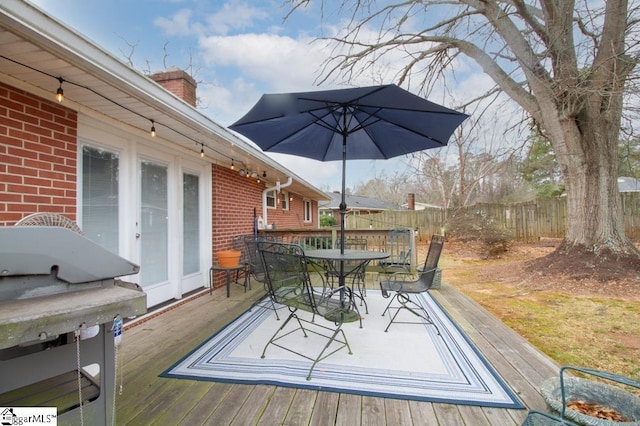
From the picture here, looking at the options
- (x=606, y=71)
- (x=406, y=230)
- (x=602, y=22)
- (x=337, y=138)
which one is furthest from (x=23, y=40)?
(x=602, y=22)

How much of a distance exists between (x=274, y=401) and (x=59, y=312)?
1.44 metres

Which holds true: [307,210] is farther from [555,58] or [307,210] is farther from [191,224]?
[555,58]

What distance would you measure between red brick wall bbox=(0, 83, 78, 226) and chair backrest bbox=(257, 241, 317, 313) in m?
1.74

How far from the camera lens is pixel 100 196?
310 cm

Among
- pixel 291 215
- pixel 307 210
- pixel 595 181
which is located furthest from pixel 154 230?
pixel 307 210

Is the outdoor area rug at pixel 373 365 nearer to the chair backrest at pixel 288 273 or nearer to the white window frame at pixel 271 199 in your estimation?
the chair backrest at pixel 288 273

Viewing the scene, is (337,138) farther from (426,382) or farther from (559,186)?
(559,186)

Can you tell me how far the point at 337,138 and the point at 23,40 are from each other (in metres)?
3.25

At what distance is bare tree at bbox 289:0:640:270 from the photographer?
5766 mm

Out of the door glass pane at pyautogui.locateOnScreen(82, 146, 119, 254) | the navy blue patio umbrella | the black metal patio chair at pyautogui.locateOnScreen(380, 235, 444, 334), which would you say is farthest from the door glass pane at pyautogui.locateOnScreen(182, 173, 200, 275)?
the black metal patio chair at pyautogui.locateOnScreen(380, 235, 444, 334)

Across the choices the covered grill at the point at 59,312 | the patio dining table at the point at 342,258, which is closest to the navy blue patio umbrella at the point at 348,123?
the patio dining table at the point at 342,258

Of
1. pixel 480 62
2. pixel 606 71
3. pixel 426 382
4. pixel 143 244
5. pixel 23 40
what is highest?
pixel 480 62

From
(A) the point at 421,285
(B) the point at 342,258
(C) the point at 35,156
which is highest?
(C) the point at 35,156

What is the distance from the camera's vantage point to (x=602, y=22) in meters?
6.12
